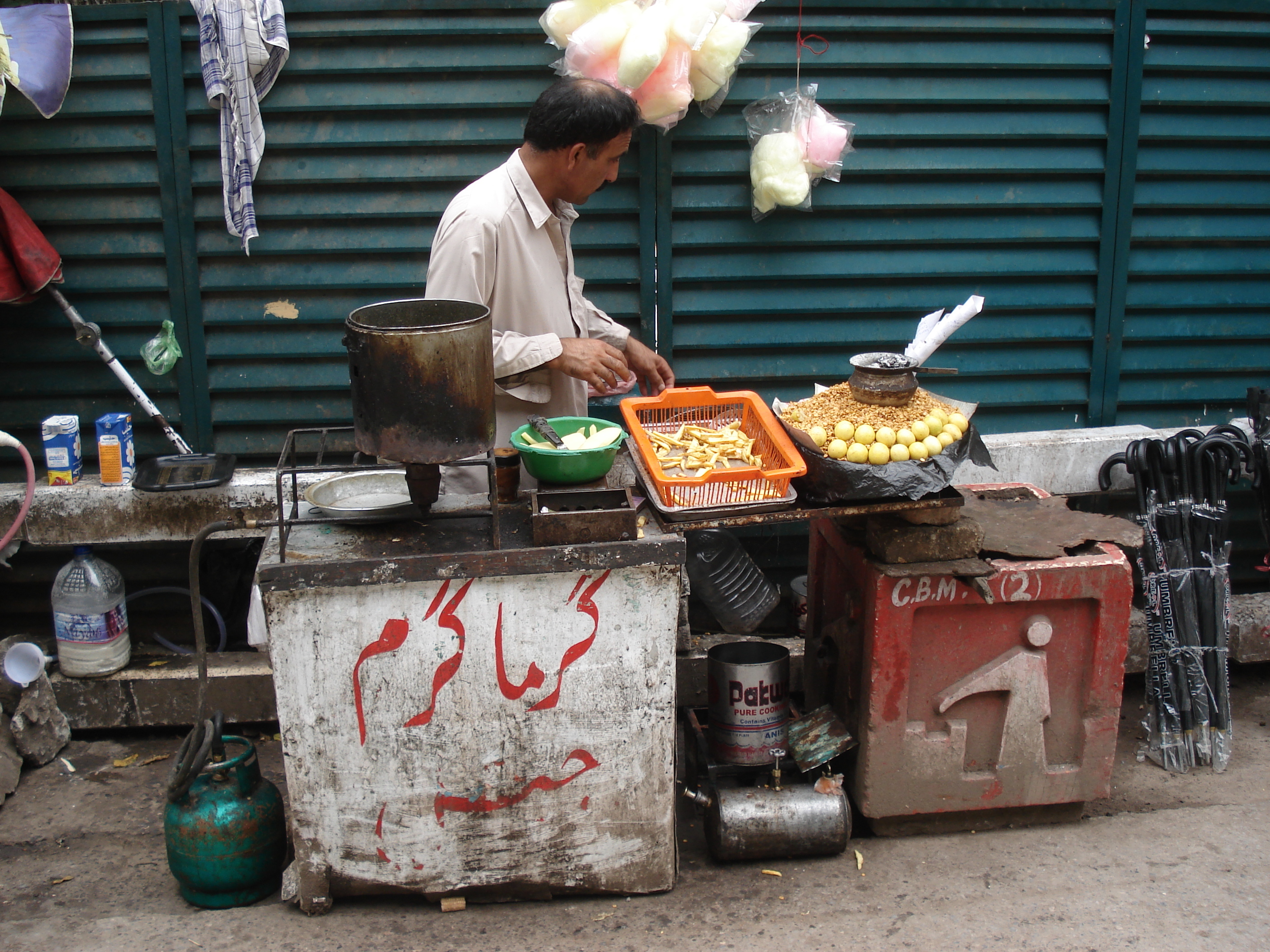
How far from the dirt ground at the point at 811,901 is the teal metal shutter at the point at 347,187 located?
1.90m

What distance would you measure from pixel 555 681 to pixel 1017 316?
117 inches

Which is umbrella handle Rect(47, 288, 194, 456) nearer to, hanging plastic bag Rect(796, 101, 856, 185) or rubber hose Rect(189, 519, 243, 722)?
rubber hose Rect(189, 519, 243, 722)

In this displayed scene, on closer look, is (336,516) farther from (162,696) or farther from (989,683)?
(989,683)

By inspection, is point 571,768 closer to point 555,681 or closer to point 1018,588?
point 555,681

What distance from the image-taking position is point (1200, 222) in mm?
4812

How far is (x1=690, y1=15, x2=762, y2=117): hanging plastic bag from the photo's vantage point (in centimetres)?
410

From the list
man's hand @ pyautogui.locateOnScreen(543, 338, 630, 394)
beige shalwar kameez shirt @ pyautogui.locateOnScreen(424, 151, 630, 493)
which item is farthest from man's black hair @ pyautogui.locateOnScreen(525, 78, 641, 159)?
man's hand @ pyautogui.locateOnScreen(543, 338, 630, 394)

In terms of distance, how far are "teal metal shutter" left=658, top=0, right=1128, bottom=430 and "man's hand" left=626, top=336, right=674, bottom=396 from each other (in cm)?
69

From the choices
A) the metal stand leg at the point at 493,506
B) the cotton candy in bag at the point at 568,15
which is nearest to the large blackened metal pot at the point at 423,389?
the metal stand leg at the point at 493,506

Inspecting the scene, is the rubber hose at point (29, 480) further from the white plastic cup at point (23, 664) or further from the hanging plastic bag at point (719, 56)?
the hanging plastic bag at point (719, 56)

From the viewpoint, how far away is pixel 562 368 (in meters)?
3.47

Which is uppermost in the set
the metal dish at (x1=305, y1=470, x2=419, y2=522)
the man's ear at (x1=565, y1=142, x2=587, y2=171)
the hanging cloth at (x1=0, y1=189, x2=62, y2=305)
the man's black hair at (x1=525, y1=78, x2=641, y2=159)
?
the man's black hair at (x1=525, y1=78, x2=641, y2=159)

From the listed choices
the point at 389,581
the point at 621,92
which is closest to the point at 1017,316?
the point at 621,92

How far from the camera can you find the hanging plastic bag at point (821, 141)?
4.35m
